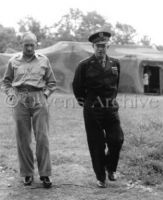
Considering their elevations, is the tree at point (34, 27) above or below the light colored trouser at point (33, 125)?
above

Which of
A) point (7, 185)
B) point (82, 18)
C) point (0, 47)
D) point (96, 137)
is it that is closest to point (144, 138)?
point (96, 137)

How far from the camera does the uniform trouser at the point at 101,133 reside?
4620 millimetres

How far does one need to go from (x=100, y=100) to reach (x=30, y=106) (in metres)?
0.84

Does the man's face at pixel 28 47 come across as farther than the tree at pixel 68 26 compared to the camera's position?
No

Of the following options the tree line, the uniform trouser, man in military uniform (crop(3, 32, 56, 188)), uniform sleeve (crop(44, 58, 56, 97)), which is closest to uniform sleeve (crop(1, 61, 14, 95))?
man in military uniform (crop(3, 32, 56, 188))

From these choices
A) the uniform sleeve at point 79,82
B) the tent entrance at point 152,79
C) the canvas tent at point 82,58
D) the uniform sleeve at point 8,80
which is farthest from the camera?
the tent entrance at point 152,79

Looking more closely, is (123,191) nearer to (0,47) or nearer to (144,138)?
(144,138)

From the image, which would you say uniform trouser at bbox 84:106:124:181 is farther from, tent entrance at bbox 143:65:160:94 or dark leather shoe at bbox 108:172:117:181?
tent entrance at bbox 143:65:160:94

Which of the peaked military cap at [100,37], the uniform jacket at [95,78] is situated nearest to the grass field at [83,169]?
the uniform jacket at [95,78]

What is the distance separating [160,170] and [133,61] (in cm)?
1500

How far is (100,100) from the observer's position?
182 inches

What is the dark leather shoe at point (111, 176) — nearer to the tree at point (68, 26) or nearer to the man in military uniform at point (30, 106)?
the man in military uniform at point (30, 106)

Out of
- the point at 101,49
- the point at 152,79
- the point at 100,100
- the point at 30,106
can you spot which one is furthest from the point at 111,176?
the point at 152,79

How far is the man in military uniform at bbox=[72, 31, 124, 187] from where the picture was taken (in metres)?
4.59
